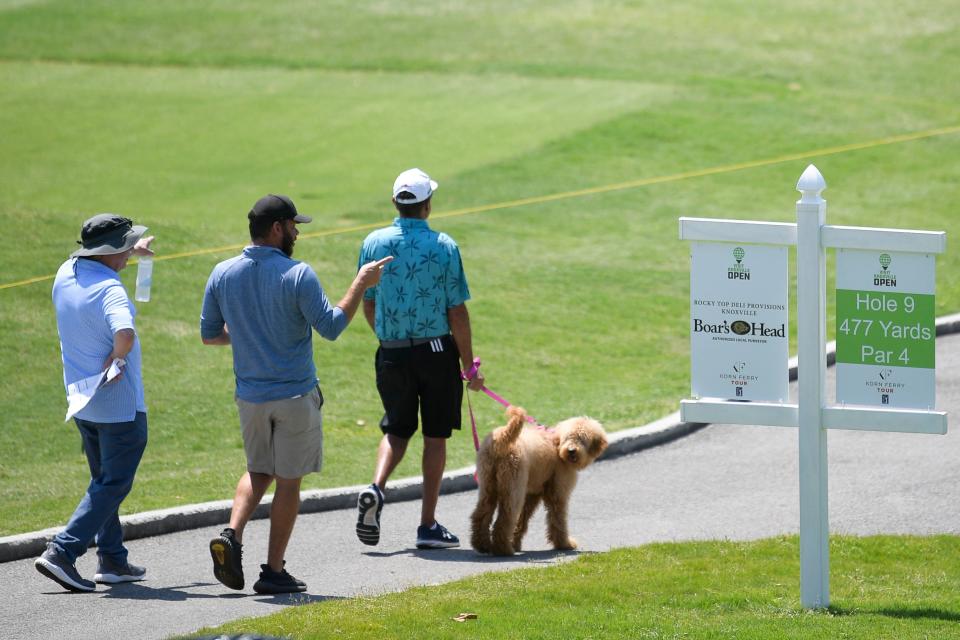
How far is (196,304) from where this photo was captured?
43.5 feet

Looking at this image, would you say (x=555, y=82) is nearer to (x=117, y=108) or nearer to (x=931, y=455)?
(x=117, y=108)

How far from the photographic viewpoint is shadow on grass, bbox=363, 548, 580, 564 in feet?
25.8

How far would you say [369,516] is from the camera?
25.5 feet

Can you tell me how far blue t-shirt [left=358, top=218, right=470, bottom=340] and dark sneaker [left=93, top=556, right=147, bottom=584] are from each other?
1856mm

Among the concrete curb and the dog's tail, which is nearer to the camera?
the dog's tail

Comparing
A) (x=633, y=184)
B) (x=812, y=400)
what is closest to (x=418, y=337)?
(x=812, y=400)

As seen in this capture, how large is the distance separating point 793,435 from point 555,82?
44.8 ft

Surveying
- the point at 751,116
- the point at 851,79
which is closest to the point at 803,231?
the point at 751,116

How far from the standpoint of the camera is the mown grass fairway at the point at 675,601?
600 cm

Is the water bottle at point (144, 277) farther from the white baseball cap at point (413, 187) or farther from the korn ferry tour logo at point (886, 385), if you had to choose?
the korn ferry tour logo at point (886, 385)

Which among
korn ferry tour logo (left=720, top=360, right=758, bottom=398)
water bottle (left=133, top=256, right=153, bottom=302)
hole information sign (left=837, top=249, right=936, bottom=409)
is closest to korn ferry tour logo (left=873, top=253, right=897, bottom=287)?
hole information sign (left=837, top=249, right=936, bottom=409)

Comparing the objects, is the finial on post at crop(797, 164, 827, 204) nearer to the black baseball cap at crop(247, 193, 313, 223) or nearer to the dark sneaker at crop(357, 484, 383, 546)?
the black baseball cap at crop(247, 193, 313, 223)

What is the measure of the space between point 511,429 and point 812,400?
5.90 ft

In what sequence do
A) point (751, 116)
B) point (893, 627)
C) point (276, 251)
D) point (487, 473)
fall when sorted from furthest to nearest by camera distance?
point (751, 116)
point (487, 473)
point (276, 251)
point (893, 627)
